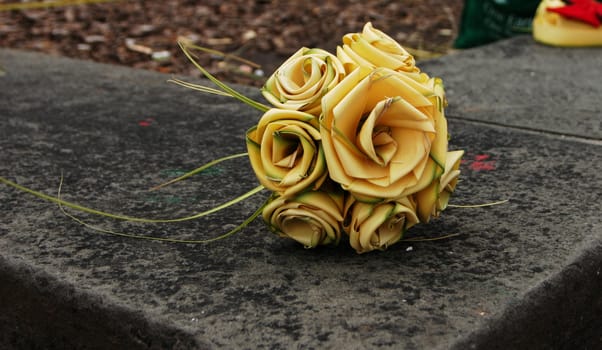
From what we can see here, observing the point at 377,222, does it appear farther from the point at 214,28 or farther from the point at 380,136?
the point at 214,28

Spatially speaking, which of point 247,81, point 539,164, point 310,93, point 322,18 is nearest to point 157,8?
point 322,18

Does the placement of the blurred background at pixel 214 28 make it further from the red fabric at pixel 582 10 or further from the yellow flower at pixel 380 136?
the yellow flower at pixel 380 136

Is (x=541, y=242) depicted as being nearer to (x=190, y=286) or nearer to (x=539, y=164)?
(x=539, y=164)

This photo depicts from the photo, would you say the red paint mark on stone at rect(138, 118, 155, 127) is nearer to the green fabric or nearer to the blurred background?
the blurred background

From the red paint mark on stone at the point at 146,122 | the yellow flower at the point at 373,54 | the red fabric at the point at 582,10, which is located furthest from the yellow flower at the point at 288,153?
the red fabric at the point at 582,10

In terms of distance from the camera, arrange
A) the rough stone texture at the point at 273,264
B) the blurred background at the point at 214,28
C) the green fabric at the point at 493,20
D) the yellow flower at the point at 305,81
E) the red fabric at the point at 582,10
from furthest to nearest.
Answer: the blurred background at the point at 214,28, the green fabric at the point at 493,20, the red fabric at the point at 582,10, the yellow flower at the point at 305,81, the rough stone texture at the point at 273,264

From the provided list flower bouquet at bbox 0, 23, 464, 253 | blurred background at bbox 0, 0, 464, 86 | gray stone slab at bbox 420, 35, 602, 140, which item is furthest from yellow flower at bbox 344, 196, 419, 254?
blurred background at bbox 0, 0, 464, 86

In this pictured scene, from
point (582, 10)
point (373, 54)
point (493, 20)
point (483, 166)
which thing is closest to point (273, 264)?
point (373, 54)
